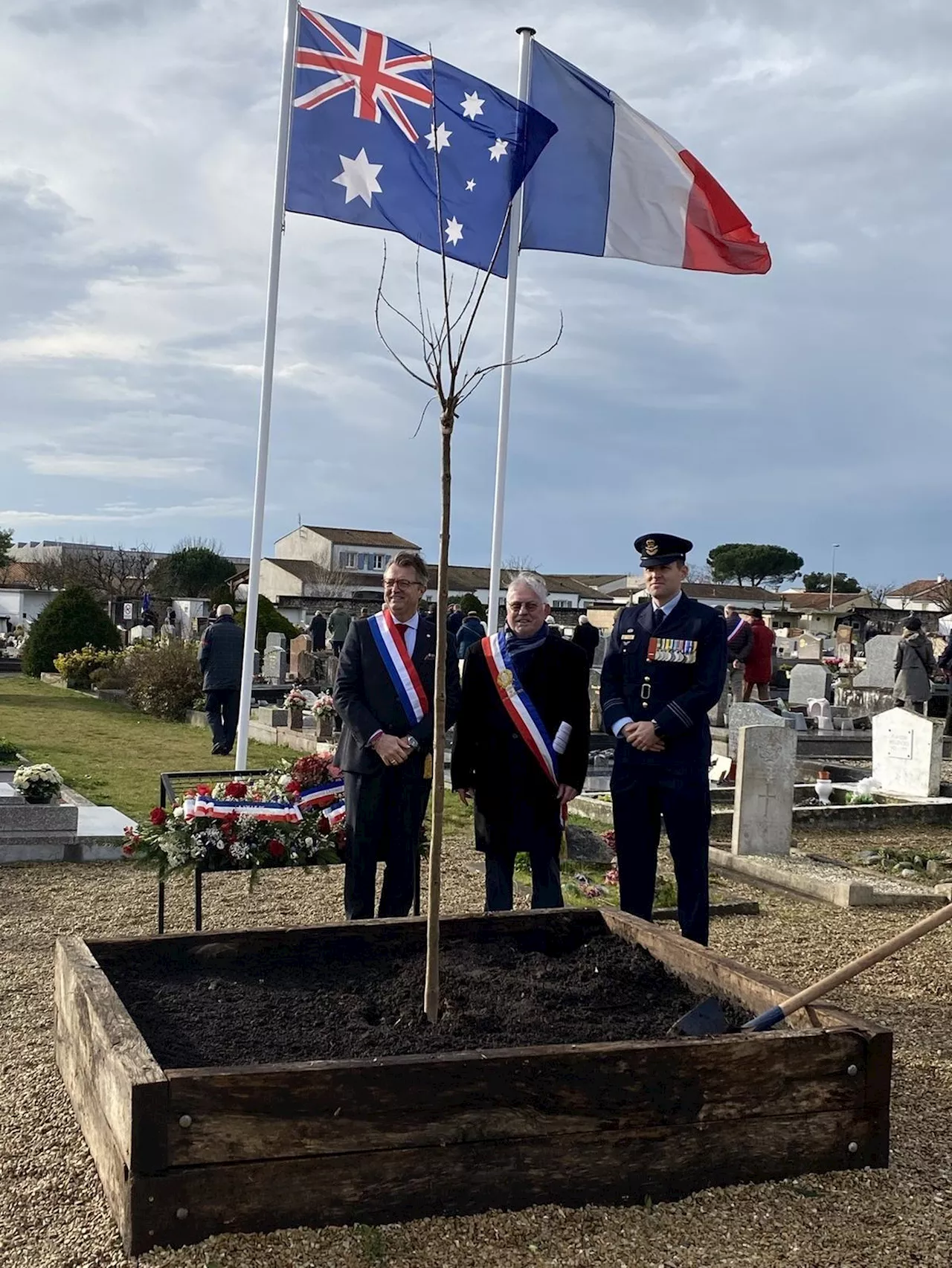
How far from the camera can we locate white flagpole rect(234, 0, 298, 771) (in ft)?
29.5

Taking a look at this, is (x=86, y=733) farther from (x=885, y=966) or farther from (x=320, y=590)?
(x=320, y=590)

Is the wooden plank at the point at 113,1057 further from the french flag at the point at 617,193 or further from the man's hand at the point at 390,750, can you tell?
the french flag at the point at 617,193

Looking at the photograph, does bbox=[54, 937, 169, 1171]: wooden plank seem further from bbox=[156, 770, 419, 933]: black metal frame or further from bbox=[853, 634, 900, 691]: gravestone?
bbox=[853, 634, 900, 691]: gravestone

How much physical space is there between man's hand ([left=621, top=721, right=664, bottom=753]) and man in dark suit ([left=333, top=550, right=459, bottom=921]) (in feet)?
2.55

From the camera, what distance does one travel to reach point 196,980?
4207 millimetres

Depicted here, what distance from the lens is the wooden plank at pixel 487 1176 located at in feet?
9.80

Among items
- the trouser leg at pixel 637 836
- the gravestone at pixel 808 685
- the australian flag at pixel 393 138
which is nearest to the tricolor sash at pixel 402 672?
the trouser leg at pixel 637 836

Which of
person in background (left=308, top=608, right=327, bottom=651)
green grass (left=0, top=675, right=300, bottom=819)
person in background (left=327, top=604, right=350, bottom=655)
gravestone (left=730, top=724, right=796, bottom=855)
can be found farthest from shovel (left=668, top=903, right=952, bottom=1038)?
person in background (left=308, top=608, right=327, bottom=651)

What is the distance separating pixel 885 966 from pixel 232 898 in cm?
367

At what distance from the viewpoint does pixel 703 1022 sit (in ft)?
12.0

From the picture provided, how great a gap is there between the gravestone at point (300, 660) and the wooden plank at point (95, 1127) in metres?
18.5

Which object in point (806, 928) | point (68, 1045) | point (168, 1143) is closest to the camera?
point (168, 1143)

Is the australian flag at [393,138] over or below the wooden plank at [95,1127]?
over

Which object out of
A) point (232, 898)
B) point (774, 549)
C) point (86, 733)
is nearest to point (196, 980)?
point (232, 898)
